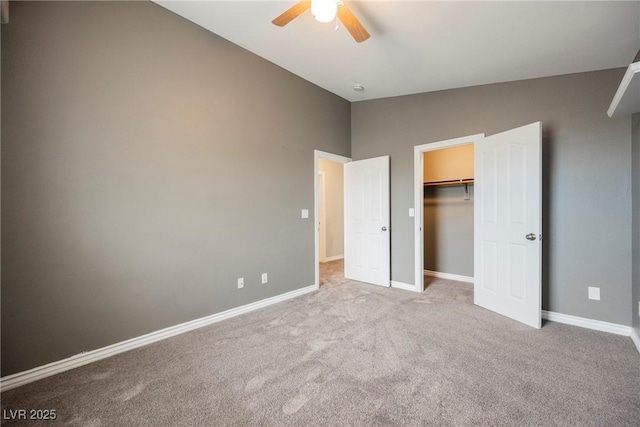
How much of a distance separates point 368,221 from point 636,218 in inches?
109

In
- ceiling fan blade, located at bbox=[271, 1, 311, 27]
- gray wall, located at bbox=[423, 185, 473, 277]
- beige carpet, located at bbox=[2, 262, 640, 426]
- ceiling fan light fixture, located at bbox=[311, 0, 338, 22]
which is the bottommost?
beige carpet, located at bbox=[2, 262, 640, 426]

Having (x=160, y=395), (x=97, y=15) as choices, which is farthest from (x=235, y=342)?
(x=97, y=15)

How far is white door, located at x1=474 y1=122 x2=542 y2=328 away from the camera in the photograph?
264cm

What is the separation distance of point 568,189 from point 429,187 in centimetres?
209

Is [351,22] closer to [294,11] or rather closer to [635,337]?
[294,11]

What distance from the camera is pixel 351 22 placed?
202cm

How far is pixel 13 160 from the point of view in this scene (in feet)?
5.81

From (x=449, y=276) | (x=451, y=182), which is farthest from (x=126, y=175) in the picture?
(x=449, y=276)

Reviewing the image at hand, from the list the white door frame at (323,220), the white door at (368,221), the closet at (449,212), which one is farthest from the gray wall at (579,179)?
the white door frame at (323,220)

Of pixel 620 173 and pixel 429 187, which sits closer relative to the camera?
pixel 620 173

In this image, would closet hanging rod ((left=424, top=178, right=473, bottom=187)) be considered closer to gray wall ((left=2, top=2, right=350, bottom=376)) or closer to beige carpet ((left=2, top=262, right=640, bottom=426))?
beige carpet ((left=2, top=262, right=640, bottom=426))

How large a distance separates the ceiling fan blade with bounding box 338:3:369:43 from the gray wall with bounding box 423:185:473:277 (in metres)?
3.24

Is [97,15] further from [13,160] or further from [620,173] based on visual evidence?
[620,173]

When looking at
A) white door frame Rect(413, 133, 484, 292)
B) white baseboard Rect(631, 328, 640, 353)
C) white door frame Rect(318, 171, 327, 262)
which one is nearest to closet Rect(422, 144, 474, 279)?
white door frame Rect(413, 133, 484, 292)
